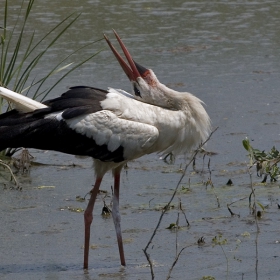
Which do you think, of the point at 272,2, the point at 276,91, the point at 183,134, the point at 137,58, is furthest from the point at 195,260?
the point at 272,2

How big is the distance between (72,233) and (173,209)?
2.66ft

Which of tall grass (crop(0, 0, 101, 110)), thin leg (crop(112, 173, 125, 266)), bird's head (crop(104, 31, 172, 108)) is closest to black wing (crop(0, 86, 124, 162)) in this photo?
thin leg (crop(112, 173, 125, 266))

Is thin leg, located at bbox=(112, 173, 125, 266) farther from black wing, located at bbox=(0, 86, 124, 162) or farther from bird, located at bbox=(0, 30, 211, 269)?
black wing, located at bbox=(0, 86, 124, 162)

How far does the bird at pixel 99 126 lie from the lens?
18.8ft

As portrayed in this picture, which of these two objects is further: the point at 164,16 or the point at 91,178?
the point at 164,16

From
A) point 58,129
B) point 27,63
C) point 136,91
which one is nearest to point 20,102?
point 58,129

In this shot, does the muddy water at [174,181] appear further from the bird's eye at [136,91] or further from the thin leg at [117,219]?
the bird's eye at [136,91]

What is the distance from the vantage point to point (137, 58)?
10.5 metres

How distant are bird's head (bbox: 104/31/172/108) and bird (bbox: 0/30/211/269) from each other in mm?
146

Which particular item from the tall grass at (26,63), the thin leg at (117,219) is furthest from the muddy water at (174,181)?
the tall grass at (26,63)

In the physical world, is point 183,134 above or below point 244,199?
above

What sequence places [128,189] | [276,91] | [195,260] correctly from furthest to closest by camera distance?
[276,91]
[128,189]
[195,260]

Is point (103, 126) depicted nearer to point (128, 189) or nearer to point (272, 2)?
Answer: point (128, 189)

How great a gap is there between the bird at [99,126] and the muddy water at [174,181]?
282mm
